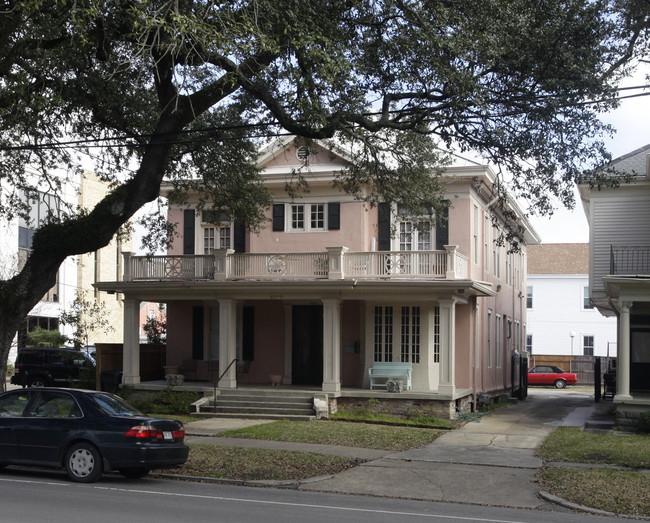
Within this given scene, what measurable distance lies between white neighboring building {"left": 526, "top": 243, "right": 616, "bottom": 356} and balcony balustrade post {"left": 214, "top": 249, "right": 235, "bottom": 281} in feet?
113

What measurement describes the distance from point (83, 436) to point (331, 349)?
39.3 feet

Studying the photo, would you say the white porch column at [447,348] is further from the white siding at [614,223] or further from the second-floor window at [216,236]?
the second-floor window at [216,236]

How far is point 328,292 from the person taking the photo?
23.9 m

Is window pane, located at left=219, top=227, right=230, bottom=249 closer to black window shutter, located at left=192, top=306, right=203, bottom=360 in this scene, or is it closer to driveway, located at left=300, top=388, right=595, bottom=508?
black window shutter, located at left=192, top=306, right=203, bottom=360

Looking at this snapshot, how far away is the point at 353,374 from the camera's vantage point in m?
26.3

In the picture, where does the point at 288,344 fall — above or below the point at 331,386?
above

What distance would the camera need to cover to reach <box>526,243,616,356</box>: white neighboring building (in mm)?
54531

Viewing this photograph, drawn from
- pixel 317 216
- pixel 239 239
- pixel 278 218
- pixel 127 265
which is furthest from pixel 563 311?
pixel 127 265

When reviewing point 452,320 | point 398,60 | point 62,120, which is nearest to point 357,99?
point 398,60

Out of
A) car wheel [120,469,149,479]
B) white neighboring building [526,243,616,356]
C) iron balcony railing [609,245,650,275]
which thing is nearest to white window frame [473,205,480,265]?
iron balcony railing [609,245,650,275]

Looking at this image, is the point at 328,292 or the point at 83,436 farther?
the point at 328,292

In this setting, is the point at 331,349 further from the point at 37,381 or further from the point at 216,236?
the point at 37,381

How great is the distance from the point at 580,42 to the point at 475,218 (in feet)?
40.4

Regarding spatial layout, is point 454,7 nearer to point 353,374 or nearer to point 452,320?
point 452,320
